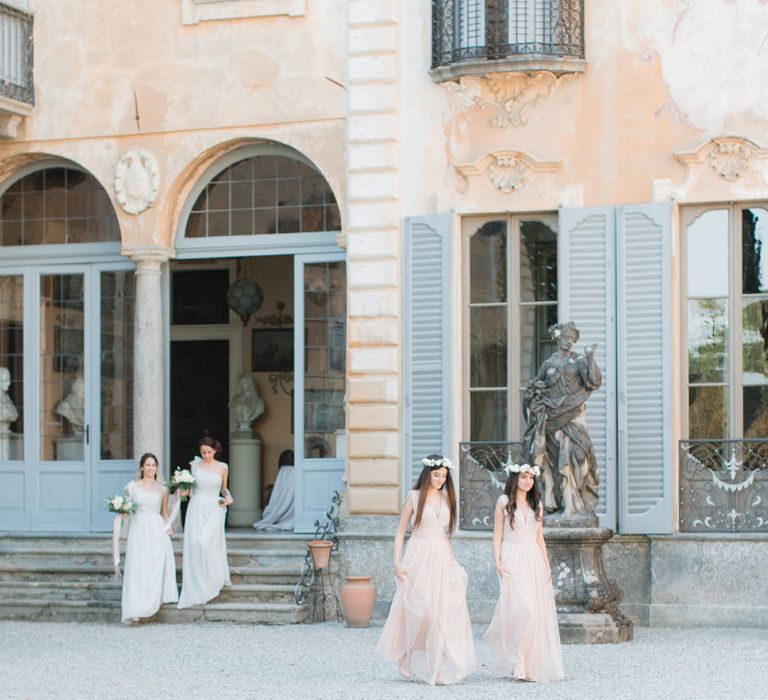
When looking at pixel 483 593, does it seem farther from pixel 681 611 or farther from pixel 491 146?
pixel 491 146

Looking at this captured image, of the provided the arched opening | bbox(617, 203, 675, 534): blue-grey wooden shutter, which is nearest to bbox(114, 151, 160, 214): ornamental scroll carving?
the arched opening

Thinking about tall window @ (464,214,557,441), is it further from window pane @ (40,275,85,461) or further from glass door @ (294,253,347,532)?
window pane @ (40,275,85,461)

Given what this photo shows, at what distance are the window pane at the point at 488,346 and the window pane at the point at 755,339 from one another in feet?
6.67

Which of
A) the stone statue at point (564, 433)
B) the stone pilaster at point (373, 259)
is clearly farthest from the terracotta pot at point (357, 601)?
the stone statue at point (564, 433)

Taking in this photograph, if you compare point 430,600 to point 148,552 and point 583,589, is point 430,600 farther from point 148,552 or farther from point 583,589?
point 148,552

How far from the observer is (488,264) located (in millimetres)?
16344

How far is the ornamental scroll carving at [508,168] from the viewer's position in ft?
52.5

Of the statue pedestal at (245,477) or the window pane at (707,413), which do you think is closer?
the window pane at (707,413)

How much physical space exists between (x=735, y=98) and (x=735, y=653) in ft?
15.5

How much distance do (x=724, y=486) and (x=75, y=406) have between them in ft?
20.8

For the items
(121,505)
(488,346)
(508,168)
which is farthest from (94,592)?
(508,168)

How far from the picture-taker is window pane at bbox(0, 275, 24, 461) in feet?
60.0

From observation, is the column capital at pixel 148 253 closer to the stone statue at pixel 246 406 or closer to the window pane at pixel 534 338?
the stone statue at pixel 246 406

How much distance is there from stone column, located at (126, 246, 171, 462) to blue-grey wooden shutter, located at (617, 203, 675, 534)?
4440 millimetres
